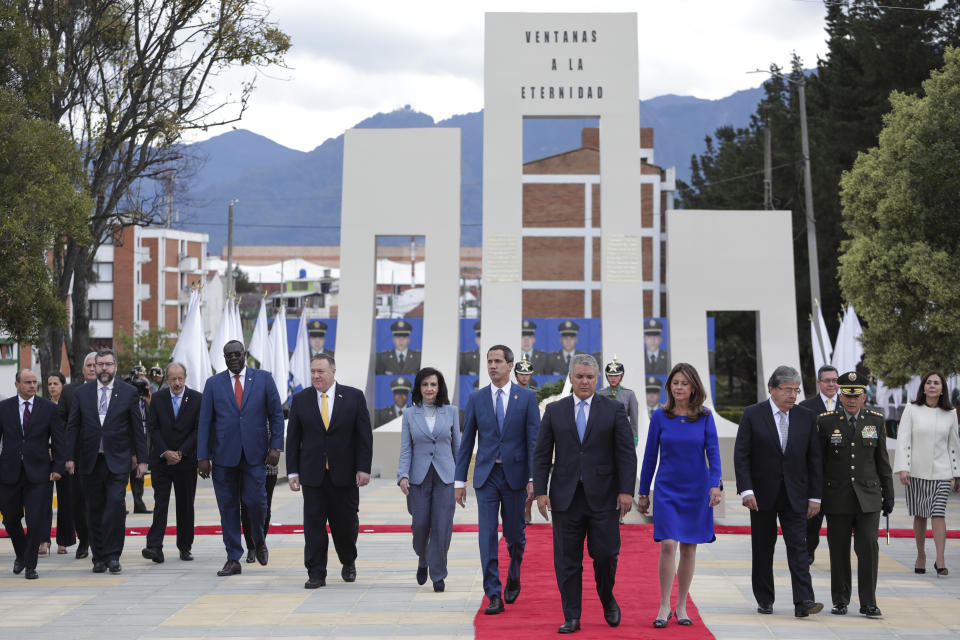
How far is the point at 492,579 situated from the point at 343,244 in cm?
1309

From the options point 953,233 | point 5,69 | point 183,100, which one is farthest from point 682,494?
point 183,100

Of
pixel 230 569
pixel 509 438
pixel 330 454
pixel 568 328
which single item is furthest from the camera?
pixel 568 328

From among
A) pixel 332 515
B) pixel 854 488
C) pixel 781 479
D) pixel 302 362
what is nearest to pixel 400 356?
pixel 302 362

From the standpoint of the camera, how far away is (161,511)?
10695 mm

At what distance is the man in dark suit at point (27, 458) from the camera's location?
1035 centimetres

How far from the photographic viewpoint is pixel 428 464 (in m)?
9.26

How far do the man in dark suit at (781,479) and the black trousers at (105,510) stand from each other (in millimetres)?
5296

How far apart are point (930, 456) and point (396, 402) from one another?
18232 millimetres

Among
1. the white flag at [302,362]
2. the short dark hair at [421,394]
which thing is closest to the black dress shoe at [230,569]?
the short dark hair at [421,394]

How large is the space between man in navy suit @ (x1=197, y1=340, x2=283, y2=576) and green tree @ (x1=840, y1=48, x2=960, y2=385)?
1240cm

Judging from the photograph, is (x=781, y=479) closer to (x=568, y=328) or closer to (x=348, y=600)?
(x=348, y=600)

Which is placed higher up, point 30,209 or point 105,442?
point 30,209

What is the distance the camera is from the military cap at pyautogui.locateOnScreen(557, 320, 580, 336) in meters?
33.0

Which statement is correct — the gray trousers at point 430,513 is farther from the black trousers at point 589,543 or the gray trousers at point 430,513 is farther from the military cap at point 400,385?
the military cap at point 400,385
